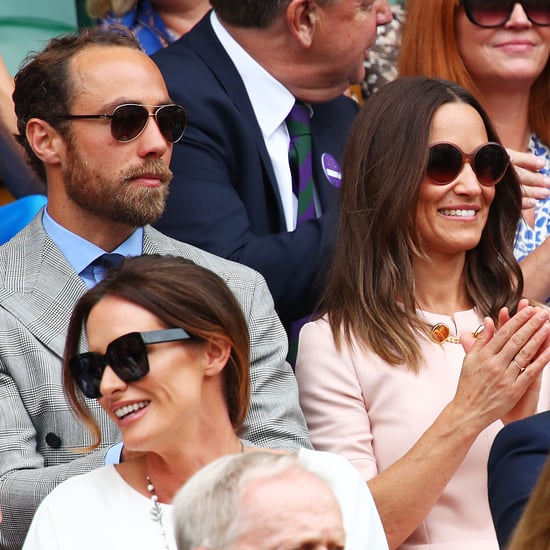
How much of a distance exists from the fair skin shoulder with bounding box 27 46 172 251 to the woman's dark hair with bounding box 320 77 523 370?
613 millimetres

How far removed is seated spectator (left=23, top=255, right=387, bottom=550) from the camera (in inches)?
134

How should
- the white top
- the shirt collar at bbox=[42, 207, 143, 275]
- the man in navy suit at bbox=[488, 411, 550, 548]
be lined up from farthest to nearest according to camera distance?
1. the shirt collar at bbox=[42, 207, 143, 275]
2. the white top
3. the man in navy suit at bbox=[488, 411, 550, 548]

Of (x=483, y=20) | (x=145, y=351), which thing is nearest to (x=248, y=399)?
(x=145, y=351)

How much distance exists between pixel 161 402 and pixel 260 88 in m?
1.88

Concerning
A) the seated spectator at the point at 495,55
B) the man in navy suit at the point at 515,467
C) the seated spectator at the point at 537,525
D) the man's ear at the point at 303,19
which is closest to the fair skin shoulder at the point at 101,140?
the man's ear at the point at 303,19

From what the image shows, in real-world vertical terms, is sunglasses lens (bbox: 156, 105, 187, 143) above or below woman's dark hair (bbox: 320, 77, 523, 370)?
above

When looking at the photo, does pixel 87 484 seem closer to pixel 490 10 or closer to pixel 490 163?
pixel 490 163

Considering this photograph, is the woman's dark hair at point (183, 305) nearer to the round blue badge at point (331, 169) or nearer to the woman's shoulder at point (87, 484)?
the woman's shoulder at point (87, 484)

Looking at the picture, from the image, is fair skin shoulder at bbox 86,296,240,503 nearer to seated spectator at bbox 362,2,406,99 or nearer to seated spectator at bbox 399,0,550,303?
seated spectator at bbox 399,0,550,303

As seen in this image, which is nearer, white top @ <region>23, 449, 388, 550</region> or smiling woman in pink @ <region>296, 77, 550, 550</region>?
white top @ <region>23, 449, 388, 550</region>

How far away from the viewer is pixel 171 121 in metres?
4.41

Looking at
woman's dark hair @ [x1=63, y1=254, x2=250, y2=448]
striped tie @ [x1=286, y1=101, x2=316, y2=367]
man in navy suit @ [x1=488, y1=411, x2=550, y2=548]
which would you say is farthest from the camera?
striped tie @ [x1=286, y1=101, x2=316, y2=367]

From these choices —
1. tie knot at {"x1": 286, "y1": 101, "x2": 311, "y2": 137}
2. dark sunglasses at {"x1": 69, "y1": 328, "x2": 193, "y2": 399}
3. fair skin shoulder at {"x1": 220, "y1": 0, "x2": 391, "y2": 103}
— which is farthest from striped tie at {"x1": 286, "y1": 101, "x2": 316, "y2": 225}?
dark sunglasses at {"x1": 69, "y1": 328, "x2": 193, "y2": 399}

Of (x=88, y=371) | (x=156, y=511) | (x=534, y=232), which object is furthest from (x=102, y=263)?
(x=534, y=232)
